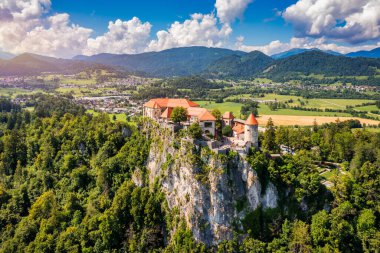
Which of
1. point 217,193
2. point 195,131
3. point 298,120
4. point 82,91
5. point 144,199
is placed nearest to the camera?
point 217,193

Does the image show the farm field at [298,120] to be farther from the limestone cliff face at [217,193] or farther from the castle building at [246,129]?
the limestone cliff face at [217,193]

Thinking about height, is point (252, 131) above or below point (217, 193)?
above

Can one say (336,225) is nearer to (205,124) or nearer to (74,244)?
(205,124)

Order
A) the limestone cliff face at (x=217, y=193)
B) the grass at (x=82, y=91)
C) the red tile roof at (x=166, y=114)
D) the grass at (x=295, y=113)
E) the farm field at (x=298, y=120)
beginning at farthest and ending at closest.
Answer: the grass at (x=82, y=91) → the grass at (x=295, y=113) → the farm field at (x=298, y=120) → the red tile roof at (x=166, y=114) → the limestone cliff face at (x=217, y=193)

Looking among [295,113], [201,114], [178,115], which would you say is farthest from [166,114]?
[295,113]

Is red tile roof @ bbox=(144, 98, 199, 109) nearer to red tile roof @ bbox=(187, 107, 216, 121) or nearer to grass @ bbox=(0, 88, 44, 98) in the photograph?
red tile roof @ bbox=(187, 107, 216, 121)

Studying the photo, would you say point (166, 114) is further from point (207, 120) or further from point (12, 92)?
point (12, 92)

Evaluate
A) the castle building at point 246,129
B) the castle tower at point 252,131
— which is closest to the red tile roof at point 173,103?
the castle building at point 246,129
